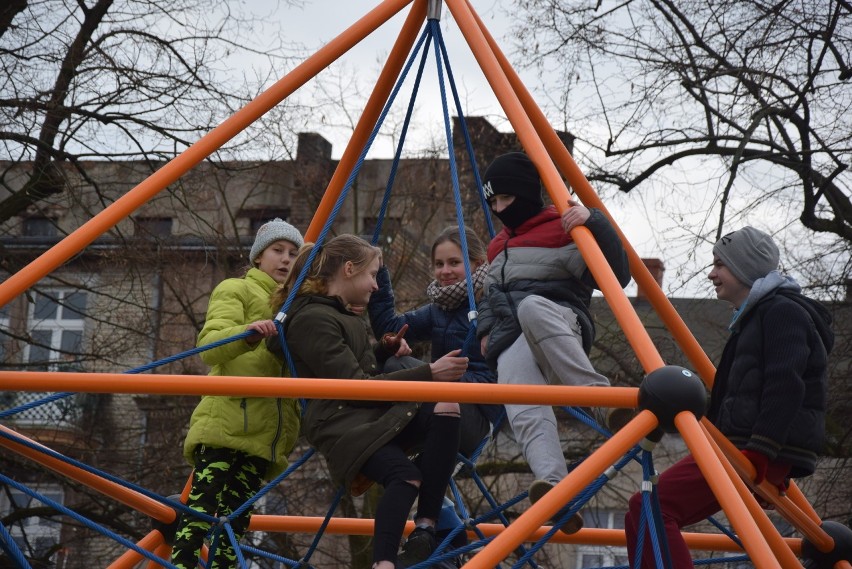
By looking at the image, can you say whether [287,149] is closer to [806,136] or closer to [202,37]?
[202,37]

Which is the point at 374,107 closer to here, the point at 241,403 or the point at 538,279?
the point at 538,279

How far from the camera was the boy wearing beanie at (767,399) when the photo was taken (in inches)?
164

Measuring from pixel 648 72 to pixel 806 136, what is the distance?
1.30 metres

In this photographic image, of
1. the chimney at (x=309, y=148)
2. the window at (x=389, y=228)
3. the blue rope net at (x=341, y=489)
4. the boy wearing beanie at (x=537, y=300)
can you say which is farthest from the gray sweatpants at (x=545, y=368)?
the window at (x=389, y=228)

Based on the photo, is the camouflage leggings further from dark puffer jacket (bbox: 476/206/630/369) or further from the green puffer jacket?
dark puffer jacket (bbox: 476/206/630/369)

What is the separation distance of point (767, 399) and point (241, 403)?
6.20 ft

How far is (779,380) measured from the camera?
4.16 m

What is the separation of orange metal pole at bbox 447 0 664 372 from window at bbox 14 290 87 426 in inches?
Result: 179

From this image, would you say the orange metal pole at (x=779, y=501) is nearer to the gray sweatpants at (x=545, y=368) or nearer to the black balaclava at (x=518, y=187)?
the gray sweatpants at (x=545, y=368)

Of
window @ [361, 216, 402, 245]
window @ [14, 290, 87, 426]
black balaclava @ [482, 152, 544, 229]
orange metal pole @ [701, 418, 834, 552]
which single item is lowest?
window @ [14, 290, 87, 426]

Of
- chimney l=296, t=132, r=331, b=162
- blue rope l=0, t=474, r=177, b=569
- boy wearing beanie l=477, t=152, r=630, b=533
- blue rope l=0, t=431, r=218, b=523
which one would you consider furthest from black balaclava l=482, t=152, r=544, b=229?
chimney l=296, t=132, r=331, b=162

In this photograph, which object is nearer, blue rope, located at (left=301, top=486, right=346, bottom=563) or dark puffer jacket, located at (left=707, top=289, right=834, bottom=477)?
dark puffer jacket, located at (left=707, top=289, right=834, bottom=477)

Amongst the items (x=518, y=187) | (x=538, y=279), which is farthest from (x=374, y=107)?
(x=538, y=279)

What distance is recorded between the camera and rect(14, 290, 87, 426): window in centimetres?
1039
